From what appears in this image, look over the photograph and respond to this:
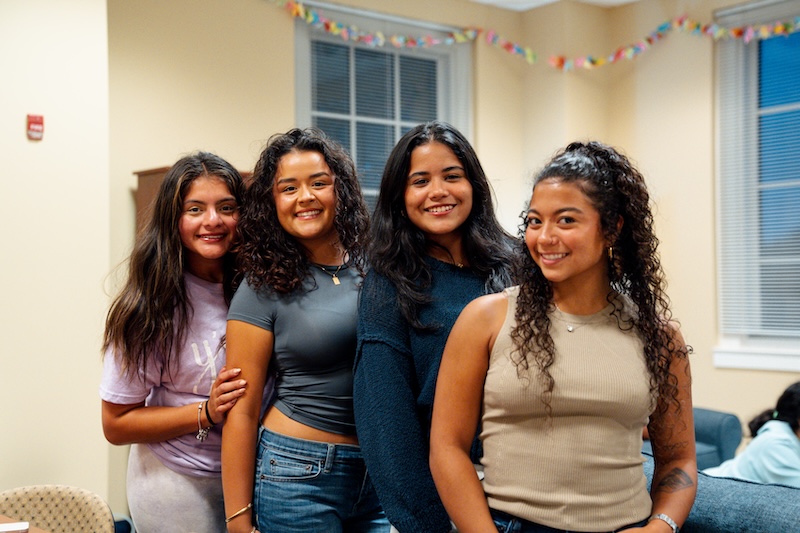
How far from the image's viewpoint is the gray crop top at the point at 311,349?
6.15 ft

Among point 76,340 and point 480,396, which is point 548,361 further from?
point 76,340

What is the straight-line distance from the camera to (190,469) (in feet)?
6.70

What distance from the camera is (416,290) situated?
172 centimetres

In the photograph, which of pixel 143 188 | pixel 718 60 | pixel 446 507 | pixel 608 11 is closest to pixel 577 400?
pixel 446 507

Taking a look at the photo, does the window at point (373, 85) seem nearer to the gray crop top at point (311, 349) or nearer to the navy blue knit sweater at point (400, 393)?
the gray crop top at point (311, 349)

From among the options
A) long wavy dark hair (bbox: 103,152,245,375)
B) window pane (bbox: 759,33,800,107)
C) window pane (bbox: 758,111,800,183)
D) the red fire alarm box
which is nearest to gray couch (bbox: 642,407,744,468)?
window pane (bbox: 758,111,800,183)

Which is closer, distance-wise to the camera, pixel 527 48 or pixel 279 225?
pixel 279 225

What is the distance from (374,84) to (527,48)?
3.83 ft

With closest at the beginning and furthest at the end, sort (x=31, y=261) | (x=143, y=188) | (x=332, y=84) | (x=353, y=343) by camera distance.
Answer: (x=353, y=343)
(x=31, y=261)
(x=143, y=188)
(x=332, y=84)

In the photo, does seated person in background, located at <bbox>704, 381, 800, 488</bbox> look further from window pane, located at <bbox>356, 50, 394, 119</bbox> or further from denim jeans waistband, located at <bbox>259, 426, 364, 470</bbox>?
window pane, located at <bbox>356, 50, 394, 119</bbox>

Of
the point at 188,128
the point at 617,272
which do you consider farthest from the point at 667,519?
the point at 188,128

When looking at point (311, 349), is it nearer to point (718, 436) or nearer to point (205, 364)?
point (205, 364)

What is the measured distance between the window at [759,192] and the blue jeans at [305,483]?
374 centimetres

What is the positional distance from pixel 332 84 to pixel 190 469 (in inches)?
136
